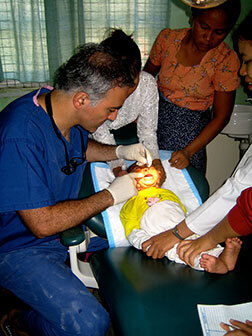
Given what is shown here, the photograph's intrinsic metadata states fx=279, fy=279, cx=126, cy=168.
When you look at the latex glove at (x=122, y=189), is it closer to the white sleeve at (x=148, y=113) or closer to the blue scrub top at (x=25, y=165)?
the blue scrub top at (x=25, y=165)

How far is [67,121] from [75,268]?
78 centimetres

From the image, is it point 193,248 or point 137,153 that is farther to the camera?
point 137,153

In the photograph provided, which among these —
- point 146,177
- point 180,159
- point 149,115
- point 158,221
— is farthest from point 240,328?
point 149,115

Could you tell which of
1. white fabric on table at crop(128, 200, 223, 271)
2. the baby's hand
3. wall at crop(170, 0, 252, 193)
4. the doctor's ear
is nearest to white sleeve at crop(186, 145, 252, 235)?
white fabric on table at crop(128, 200, 223, 271)

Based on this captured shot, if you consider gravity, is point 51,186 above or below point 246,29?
below

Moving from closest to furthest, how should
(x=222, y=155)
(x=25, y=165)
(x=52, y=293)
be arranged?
1. (x=25, y=165)
2. (x=52, y=293)
3. (x=222, y=155)

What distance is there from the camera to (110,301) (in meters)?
1.24

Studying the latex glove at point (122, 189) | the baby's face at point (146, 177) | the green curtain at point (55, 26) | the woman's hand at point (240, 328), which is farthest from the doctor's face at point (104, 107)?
the green curtain at point (55, 26)

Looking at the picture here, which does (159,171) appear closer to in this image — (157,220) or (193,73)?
(157,220)

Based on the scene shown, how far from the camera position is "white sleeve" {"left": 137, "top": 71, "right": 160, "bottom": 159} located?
1911mm

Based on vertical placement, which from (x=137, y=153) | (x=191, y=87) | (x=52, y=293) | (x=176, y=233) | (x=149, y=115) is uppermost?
(x=191, y=87)

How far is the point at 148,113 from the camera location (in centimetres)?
198

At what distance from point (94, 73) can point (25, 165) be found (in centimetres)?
50

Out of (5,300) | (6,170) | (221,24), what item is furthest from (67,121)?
(5,300)
